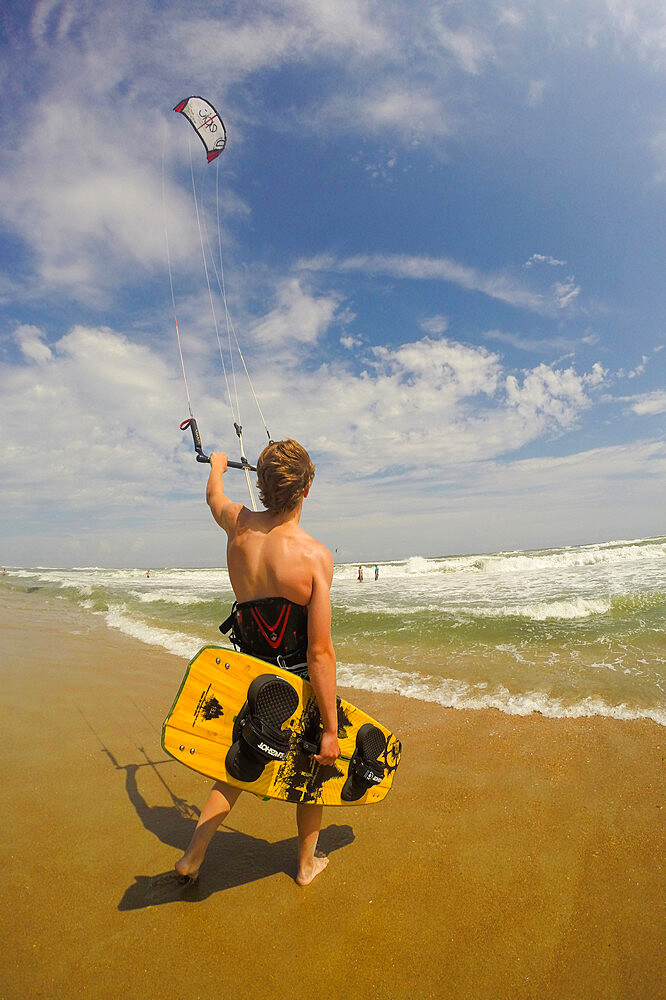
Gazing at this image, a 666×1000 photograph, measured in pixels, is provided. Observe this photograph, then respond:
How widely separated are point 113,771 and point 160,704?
6.64ft

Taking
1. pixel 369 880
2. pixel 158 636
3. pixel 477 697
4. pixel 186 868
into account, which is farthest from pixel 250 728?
pixel 158 636

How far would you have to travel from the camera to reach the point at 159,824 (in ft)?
11.0

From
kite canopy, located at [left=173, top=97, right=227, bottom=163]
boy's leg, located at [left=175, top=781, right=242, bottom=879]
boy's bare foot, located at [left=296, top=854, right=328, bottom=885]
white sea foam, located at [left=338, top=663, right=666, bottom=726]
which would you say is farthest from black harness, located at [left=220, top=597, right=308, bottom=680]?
kite canopy, located at [left=173, top=97, right=227, bottom=163]

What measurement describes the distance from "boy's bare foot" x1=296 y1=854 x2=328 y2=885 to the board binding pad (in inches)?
17.5

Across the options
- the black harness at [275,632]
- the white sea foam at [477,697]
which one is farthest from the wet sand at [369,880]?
the black harness at [275,632]

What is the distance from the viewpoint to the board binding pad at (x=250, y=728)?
2.43 metres

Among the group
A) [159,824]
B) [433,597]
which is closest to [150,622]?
[433,597]

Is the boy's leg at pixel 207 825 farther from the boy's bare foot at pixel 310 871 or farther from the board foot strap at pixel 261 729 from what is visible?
the boy's bare foot at pixel 310 871

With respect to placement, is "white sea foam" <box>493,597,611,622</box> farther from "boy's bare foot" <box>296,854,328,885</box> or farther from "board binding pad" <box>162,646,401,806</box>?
"board binding pad" <box>162,646,401,806</box>

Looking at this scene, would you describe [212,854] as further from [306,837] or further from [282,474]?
[282,474]

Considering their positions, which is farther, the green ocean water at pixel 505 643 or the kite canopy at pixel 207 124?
the kite canopy at pixel 207 124

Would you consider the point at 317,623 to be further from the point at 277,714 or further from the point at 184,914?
the point at 184,914

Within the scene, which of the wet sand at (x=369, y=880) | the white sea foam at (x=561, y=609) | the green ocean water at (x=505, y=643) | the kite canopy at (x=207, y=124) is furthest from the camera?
the white sea foam at (x=561, y=609)

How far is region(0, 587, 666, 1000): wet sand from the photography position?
209 centimetres
